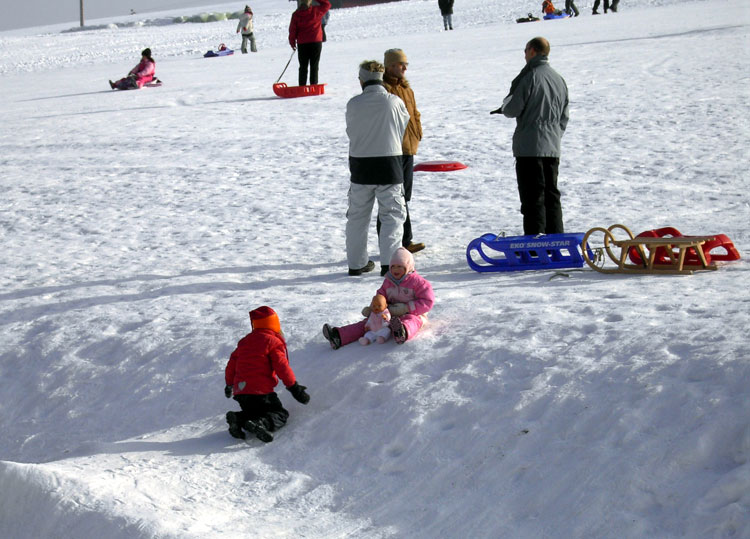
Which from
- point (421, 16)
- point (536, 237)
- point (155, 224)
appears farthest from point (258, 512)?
point (421, 16)

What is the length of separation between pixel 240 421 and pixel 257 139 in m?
9.64

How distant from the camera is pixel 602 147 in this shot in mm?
12148

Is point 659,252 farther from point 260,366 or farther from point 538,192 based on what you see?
point 260,366

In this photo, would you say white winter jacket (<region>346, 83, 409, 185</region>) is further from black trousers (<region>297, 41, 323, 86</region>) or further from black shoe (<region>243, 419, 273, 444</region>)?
black trousers (<region>297, 41, 323, 86</region>)

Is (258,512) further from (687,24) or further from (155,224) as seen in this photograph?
(687,24)

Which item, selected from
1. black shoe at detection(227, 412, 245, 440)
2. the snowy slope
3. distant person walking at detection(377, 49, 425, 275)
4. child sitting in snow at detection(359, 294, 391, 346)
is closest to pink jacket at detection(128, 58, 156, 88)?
the snowy slope

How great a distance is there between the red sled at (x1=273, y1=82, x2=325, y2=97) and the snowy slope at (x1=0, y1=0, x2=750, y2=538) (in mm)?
Answer: 3669

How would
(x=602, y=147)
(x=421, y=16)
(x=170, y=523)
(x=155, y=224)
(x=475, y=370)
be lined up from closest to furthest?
(x=170, y=523), (x=475, y=370), (x=155, y=224), (x=602, y=147), (x=421, y=16)

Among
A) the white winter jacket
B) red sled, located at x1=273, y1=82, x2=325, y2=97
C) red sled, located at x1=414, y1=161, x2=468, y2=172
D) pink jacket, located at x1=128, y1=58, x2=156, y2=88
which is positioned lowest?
red sled, located at x1=414, y1=161, x2=468, y2=172

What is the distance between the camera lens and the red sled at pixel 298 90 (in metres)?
17.8

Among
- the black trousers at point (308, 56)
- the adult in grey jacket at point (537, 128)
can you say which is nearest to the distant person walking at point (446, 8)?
the black trousers at point (308, 56)

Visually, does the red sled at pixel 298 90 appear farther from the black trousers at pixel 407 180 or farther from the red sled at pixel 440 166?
the black trousers at pixel 407 180

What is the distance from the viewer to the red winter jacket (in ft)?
52.9

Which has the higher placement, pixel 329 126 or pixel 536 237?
pixel 329 126
